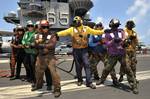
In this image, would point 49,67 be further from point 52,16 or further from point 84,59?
point 52,16

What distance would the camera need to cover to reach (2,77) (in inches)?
543

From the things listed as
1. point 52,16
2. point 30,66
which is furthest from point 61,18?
point 30,66

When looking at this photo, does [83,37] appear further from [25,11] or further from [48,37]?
[25,11]

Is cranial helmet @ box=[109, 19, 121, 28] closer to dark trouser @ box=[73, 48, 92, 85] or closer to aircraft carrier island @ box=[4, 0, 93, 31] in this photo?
dark trouser @ box=[73, 48, 92, 85]

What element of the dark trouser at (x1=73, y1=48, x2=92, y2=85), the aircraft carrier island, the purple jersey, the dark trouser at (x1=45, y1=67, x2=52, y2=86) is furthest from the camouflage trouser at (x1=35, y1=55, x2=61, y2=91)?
the aircraft carrier island

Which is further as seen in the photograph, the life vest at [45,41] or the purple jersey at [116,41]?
the purple jersey at [116,41]

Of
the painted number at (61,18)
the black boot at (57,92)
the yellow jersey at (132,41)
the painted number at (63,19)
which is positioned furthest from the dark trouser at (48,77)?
the painted number at (63,19)

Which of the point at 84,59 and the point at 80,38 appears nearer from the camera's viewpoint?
the point at 80,38

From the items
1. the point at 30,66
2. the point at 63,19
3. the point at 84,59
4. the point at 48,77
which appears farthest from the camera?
the point at 63,19

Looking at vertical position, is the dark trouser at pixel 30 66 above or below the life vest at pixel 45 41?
below

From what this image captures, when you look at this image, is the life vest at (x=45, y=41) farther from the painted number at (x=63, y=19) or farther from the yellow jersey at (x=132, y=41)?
the painted number at (x=63, y=19)

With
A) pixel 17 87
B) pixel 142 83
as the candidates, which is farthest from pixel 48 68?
pixel 142 83

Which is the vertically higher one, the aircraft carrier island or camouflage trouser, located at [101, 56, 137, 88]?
the aircraft carrier island

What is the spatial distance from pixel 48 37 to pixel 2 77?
456cm
